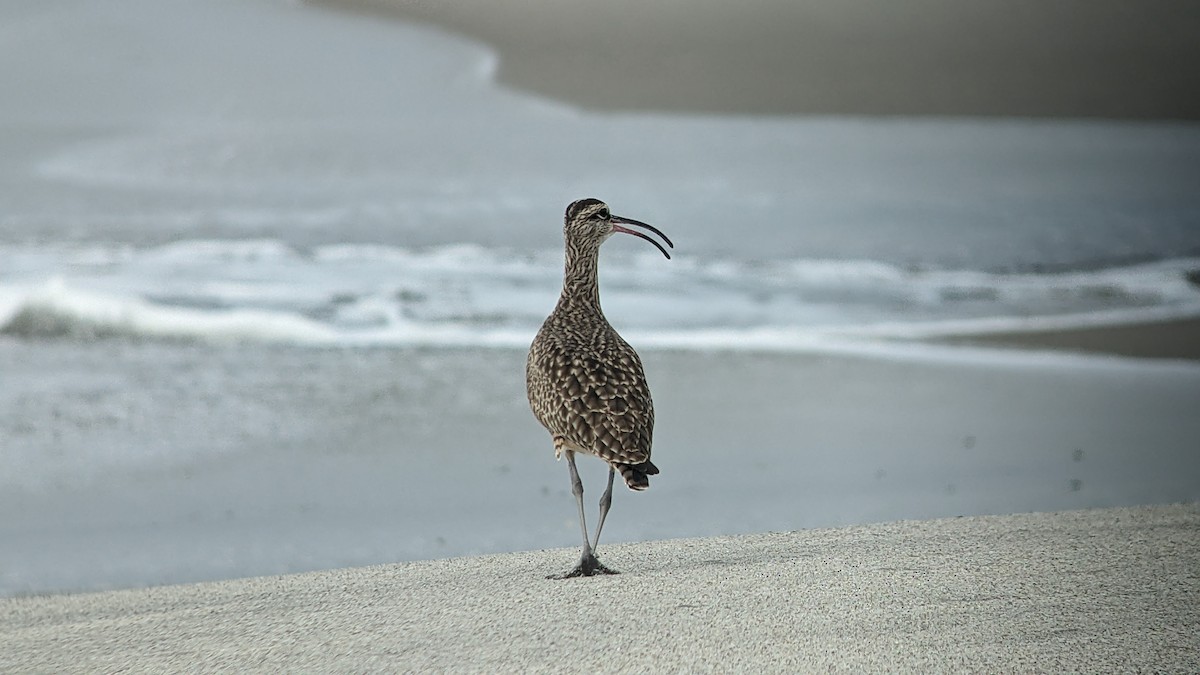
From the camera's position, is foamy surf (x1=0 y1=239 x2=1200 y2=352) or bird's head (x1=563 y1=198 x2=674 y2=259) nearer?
bird's head (x1=563 y1=198 x2=674 y2=259)

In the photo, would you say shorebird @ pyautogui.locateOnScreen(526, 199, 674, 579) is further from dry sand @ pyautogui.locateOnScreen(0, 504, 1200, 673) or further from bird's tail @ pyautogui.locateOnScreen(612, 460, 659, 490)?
dry sand @ pyautogui.locateOnScreen(0, 504, 1200, 673)

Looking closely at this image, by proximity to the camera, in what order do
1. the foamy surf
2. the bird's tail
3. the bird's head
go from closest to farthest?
1. the bird's tail
2. the bird's head
3. the foamy surf

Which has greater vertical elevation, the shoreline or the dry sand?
the shoreline

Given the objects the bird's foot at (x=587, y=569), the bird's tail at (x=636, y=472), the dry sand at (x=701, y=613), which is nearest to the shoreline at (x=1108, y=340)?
the dry sand at (x=701, y=613)

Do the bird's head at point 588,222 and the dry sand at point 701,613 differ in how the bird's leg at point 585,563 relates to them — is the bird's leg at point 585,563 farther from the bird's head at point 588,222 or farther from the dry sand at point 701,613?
the bird's head at point 588,222

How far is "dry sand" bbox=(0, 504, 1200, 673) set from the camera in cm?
327

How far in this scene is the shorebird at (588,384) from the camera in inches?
148

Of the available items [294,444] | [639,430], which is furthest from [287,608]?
[294,444]

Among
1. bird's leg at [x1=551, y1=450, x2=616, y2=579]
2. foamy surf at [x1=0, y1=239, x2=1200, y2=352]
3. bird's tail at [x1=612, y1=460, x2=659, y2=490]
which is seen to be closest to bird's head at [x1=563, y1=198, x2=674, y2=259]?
bird's leg at [x1=551, y1=450, x2=616, y2=579]

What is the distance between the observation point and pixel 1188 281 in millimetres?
12562

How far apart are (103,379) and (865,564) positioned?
267 inches

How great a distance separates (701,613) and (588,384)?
2.57 ft

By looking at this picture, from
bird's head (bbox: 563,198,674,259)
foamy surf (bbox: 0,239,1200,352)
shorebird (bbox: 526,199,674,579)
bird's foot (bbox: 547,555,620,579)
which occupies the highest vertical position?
foamy surf (bbox: 0,239,1200,352)

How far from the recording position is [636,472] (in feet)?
12.2
